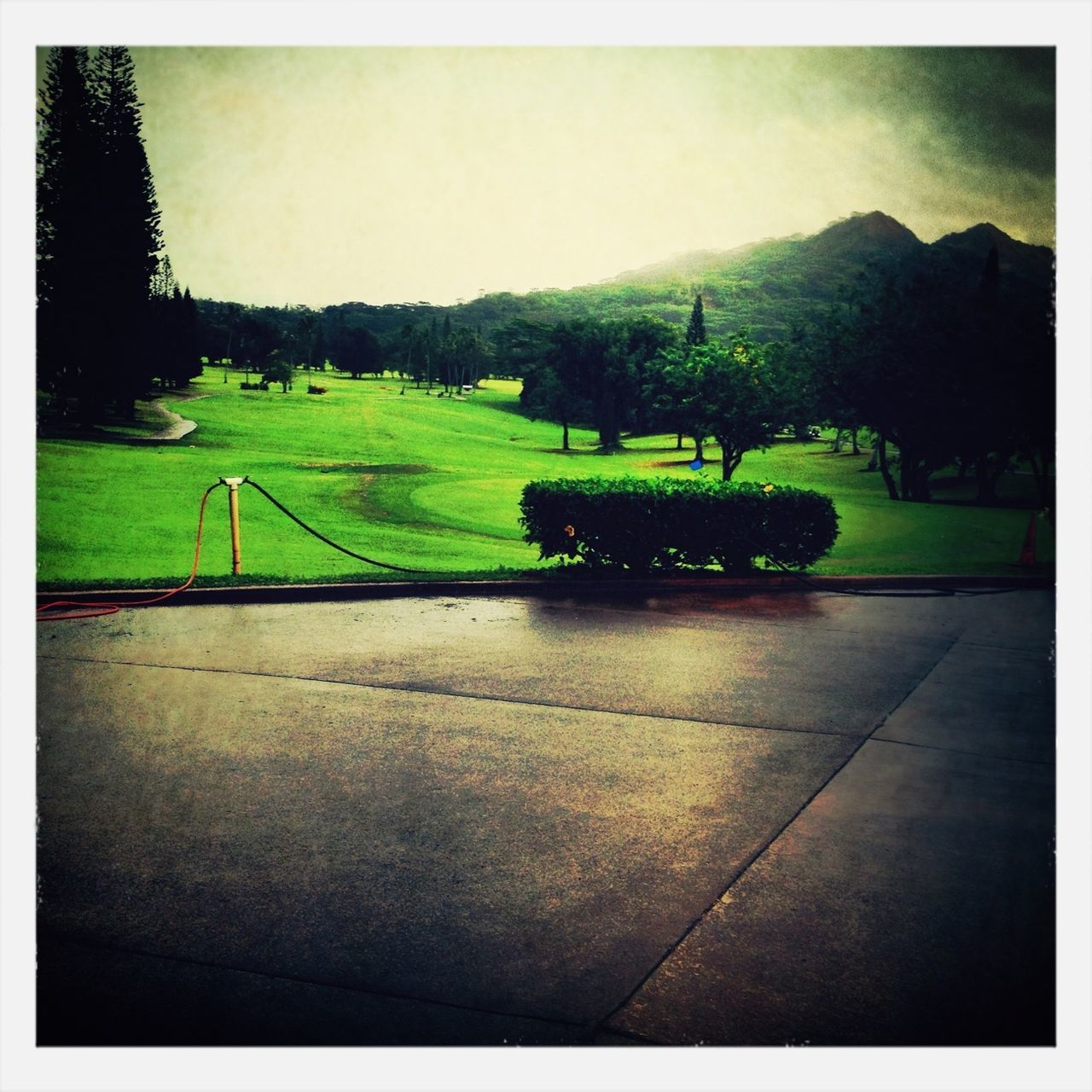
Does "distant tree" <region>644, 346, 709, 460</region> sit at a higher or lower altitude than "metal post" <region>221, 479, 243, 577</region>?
higher

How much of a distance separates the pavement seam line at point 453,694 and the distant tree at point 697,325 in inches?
192

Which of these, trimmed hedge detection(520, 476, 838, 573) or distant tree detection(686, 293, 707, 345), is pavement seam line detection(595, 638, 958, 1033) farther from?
distant tree detection(686, 293, 707, 345)

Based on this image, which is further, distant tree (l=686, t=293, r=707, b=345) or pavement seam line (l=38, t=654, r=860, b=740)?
distant tree (l=686, t=293, r=707, b=345)

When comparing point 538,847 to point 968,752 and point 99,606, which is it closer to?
point 968,752

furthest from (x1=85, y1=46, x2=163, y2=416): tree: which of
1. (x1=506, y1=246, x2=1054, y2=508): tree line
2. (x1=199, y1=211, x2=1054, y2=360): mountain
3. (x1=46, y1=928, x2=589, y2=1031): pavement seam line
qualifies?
(x1=46, y1=928, x2=589, y2=1031): pavement seam line

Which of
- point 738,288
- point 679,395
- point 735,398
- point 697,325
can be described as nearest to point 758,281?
point 738,288

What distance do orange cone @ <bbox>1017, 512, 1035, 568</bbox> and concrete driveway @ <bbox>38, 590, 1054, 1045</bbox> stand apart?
318 cm

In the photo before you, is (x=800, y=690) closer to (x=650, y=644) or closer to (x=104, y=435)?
(x=650, y=644)

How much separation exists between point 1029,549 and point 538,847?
25.1 feet

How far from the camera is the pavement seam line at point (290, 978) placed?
2.52 m

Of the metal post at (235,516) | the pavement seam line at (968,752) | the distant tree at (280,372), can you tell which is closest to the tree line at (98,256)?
the distant tree at (280,372)

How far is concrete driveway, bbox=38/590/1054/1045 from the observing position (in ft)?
8.52

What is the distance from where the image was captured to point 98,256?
717cm
